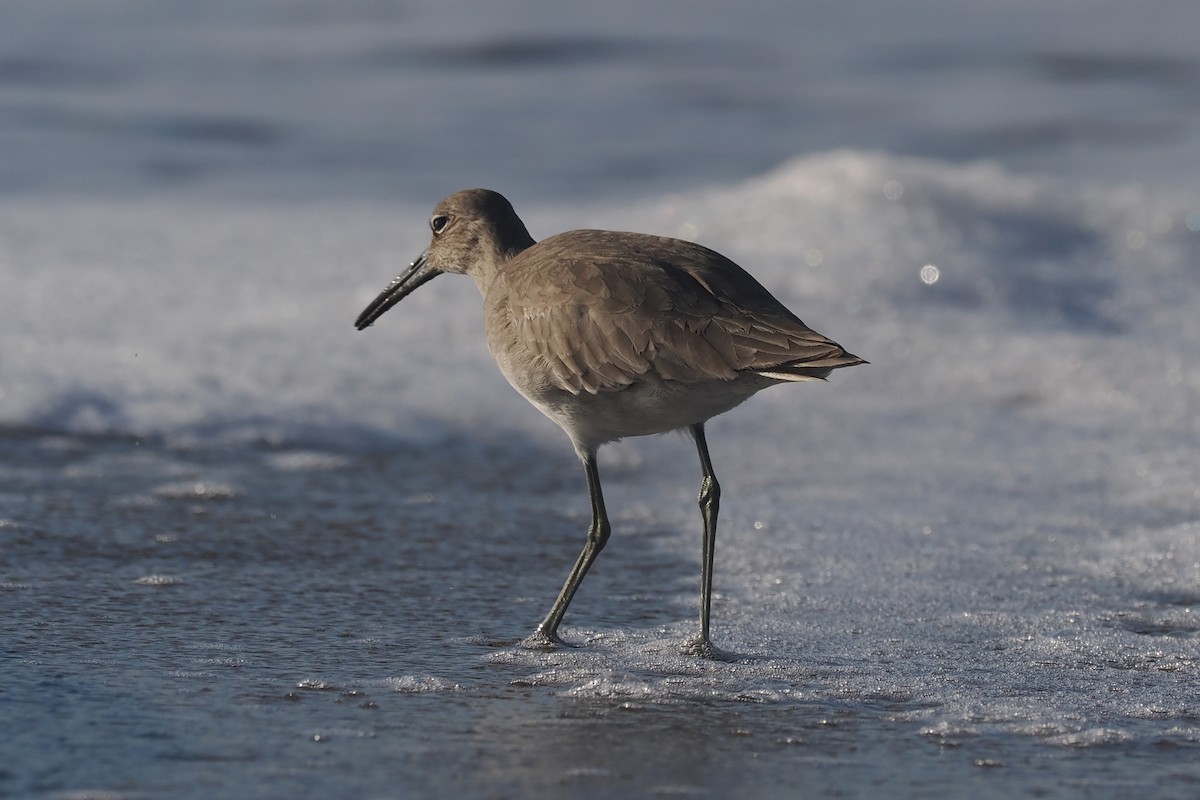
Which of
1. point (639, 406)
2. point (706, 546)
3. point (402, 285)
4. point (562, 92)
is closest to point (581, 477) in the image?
point (402, 285)

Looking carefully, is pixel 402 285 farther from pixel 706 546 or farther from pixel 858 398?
pixel 858 398

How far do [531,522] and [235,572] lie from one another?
1068mm

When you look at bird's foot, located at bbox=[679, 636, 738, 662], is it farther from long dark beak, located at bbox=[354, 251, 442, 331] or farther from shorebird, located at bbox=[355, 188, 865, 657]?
long dark beak, located at bbox=[354, 251, 442, 331]

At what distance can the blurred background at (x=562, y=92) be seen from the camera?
1206 centimetres

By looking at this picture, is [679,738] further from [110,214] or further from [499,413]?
[110,214]

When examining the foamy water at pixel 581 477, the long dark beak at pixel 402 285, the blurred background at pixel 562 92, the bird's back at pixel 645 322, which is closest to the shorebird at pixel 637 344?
the bird's back at pixel 645 322

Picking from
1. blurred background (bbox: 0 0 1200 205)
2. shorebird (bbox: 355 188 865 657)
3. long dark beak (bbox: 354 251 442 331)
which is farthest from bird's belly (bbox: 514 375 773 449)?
blurred background (bbox: 0 0 1200 205)

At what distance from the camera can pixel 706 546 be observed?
3980 mm

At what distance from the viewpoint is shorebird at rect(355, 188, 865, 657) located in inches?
143

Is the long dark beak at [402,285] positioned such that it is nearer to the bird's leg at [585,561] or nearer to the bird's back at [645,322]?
the bird's back at [645,322]

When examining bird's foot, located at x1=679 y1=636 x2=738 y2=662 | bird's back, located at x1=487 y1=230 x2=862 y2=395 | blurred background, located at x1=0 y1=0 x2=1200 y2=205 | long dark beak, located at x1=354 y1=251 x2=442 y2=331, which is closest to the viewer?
bird's back, located at x1=487 y1=230 x2=862 y2=395

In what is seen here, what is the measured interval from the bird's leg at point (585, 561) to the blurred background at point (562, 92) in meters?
7.09

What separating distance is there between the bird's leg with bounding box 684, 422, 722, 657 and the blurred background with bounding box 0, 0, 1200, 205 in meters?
7.15

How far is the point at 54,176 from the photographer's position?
11461mm
